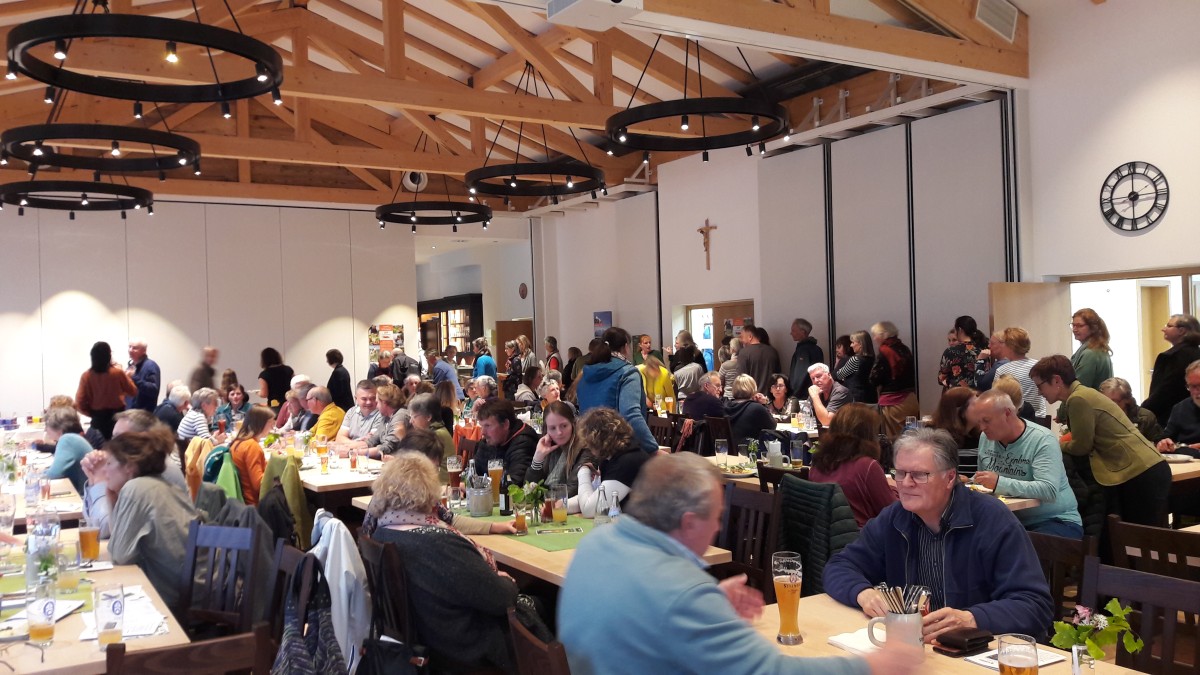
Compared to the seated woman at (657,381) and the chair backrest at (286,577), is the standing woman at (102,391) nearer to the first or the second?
the seated woman at (657,381)

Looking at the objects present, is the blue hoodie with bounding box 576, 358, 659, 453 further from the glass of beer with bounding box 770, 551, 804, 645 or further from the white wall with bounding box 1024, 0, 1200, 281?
the white wall with bounding box 1024, 0, 1200, 281

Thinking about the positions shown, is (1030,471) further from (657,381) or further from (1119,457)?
(657,381)

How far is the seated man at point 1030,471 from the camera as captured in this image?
4.49 meters

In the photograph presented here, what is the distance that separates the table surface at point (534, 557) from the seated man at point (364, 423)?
3762 millimetres

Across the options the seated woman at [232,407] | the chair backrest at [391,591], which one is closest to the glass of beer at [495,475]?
the chair backrest at [391,591]

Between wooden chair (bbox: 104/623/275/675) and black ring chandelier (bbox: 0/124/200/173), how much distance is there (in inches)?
270

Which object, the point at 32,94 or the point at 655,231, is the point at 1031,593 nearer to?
the point at 655,231

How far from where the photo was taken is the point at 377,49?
13.2 m

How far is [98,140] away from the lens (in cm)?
873

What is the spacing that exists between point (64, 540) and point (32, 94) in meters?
10.1

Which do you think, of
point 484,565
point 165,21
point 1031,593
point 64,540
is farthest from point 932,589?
point 165,21

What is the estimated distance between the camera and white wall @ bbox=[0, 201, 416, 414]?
538 inches

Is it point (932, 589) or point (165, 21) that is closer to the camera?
point (932, 589)

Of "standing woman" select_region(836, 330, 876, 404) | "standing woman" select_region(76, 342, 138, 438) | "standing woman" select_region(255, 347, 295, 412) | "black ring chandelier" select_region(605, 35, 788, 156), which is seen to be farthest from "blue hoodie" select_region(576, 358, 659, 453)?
"standing woman" select_region(255, 347, 295, 412)
